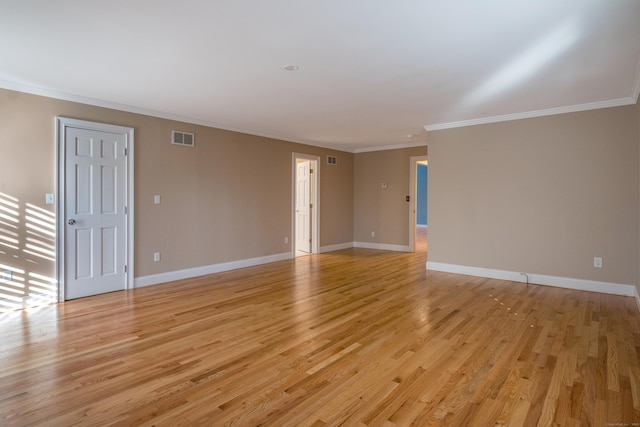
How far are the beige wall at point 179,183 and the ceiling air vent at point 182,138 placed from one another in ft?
0.25

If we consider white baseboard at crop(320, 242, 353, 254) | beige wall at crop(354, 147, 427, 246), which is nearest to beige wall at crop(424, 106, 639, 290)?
beige wall at crop(354, 147, 427, 246)

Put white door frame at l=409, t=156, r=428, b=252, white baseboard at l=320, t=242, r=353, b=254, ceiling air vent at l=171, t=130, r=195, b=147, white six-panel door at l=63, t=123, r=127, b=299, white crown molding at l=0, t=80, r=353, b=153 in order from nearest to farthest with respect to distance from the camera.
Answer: white crown molding at l=0, t=80, r=353, b=153 → white six-panel door at l=63, t=123, r=127, b=299 → ceiling air vent at l=171, t=130, r=195, b=147 → white door frame at l=409, t=156, r=428, b=252 → white baseboard at l=320, t=242, r=353, b=254

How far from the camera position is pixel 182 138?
17.7 feet

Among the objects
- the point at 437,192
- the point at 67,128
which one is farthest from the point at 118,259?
the point at 437,192

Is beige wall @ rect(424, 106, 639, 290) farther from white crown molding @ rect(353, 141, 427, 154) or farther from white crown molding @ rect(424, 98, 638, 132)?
white crown molding @ rect(353, 141, 427, 154)

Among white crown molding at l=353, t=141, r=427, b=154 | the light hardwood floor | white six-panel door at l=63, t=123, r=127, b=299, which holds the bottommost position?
the light hardwood floor

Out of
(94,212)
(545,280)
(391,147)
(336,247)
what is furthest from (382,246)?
(94,212)

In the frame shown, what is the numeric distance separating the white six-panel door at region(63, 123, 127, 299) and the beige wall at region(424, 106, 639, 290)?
185 inches

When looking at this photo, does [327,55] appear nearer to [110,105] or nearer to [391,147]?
[110,105]

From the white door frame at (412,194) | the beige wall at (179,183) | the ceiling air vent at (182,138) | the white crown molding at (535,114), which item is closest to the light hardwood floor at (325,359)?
the beige wall at (179,183)

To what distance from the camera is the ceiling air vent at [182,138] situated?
A: 5309mm

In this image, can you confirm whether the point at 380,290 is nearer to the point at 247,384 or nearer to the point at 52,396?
the point at 247,384

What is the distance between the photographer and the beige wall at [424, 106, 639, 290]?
4.52 metres

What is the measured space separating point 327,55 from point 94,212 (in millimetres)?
3543
